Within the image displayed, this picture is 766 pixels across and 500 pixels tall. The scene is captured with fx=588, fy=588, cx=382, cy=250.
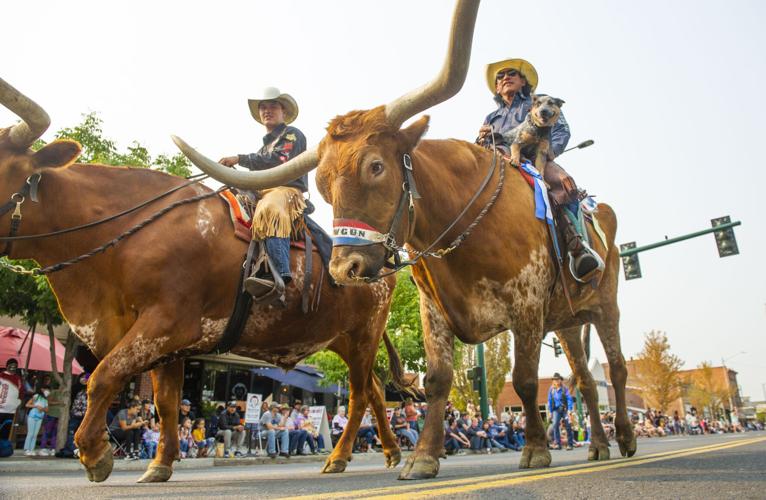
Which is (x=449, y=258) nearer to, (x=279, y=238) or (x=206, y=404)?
(x=279, y=238)

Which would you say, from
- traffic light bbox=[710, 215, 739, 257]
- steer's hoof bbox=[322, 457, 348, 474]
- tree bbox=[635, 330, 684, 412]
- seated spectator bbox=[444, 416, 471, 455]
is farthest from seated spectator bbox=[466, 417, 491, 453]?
tree bbox=[635, 330, 684, 412]

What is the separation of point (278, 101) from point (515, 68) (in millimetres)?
2615

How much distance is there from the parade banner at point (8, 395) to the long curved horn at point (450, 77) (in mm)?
11946

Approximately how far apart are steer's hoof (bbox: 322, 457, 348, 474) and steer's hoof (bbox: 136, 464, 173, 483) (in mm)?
1485

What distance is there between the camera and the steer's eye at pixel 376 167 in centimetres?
393

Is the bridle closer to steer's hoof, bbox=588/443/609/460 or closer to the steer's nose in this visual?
the steer's nose

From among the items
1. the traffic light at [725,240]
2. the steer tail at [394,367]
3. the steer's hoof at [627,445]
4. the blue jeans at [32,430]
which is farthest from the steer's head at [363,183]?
the traffic light at [725,240]

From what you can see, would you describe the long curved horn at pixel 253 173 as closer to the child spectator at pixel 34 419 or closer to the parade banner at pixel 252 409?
the child spectator at pixel 34 419

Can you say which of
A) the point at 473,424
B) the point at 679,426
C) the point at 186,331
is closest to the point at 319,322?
the point at 186,331

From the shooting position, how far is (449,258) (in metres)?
4.46

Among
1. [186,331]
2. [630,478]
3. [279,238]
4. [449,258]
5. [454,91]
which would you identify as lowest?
[630,478]

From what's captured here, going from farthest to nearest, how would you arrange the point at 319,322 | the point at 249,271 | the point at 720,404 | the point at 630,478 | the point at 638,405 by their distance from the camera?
the point at 638,405, the point at 720,404, the point at 319,322, the point at 249,271, the point at 630,478

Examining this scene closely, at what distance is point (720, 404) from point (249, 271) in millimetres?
81026

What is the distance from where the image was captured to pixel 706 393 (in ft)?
219
